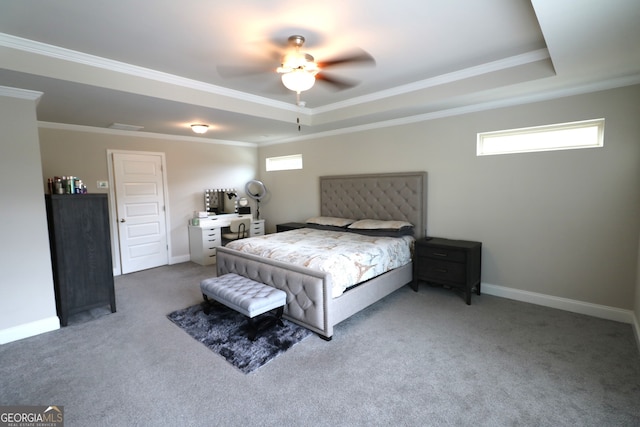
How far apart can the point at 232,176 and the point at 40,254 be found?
12.6 ft

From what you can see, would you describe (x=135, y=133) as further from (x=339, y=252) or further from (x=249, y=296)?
(x=339, y=252)

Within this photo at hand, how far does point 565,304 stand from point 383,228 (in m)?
2.24

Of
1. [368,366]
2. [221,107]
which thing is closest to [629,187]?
[368,366]

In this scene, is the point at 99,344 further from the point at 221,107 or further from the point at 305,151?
the point at 305,151

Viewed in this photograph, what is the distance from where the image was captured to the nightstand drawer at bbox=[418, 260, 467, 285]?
3660mm

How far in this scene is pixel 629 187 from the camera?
9.88 feet

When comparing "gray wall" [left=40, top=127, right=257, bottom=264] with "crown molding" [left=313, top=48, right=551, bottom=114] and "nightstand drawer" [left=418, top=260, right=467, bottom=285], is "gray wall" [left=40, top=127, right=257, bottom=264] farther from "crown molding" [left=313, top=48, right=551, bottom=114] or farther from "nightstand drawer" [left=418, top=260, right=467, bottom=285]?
"nightstand drawer" [left=418, top=260, right=467, bottom=285]

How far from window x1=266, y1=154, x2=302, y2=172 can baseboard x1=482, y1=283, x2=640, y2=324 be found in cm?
400

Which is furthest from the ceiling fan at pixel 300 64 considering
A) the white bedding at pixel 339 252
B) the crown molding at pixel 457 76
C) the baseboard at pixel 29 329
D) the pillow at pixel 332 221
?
the baseboard at pixel 29 329

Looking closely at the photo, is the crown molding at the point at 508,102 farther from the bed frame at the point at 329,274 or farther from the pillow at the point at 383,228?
the pillow at the point at 383,228

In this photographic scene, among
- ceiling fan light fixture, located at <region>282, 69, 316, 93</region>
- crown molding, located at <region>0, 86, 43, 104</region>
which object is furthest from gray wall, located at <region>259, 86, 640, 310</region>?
crown molding, located at <region>0, 86, 43, 104</region>

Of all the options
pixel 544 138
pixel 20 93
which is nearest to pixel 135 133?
pixel 20 93

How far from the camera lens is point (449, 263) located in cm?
375

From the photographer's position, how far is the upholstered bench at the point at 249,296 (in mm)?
2809
